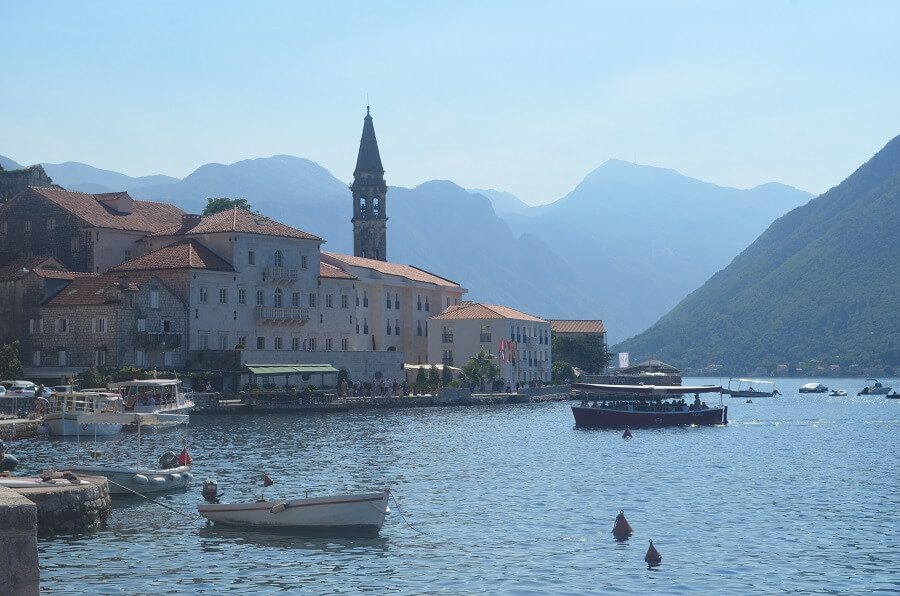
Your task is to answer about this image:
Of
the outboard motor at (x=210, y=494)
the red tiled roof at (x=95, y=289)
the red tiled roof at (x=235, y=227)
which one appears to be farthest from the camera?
the red tiled roof at (x=235, y=227)

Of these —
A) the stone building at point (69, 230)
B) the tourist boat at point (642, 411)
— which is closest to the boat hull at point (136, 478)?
the tourist boat at point (642, 411)

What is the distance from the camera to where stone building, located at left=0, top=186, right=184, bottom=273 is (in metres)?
104

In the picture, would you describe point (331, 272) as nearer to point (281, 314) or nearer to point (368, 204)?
point (281, 314)

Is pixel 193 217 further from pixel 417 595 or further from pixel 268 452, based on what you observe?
pixel 417 595

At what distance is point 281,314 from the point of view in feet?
344

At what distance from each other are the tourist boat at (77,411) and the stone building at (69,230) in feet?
102

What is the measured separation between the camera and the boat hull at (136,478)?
4162 centimetres

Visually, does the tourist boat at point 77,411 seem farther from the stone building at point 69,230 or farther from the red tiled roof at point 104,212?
the red tiled roof at point 104,212

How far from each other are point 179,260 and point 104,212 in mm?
14495

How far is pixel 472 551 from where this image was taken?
3350 centimetres

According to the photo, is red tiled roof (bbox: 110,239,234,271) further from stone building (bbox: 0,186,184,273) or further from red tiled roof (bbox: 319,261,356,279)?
red tiled roof (bbox: 319,261,356,279)

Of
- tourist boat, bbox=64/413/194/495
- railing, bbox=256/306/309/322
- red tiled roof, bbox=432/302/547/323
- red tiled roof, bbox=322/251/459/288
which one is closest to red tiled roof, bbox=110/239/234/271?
railing, bbox=256/306/309/322

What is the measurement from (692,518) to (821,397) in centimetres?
14624

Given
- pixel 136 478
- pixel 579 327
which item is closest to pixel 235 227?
pixel 136 478
